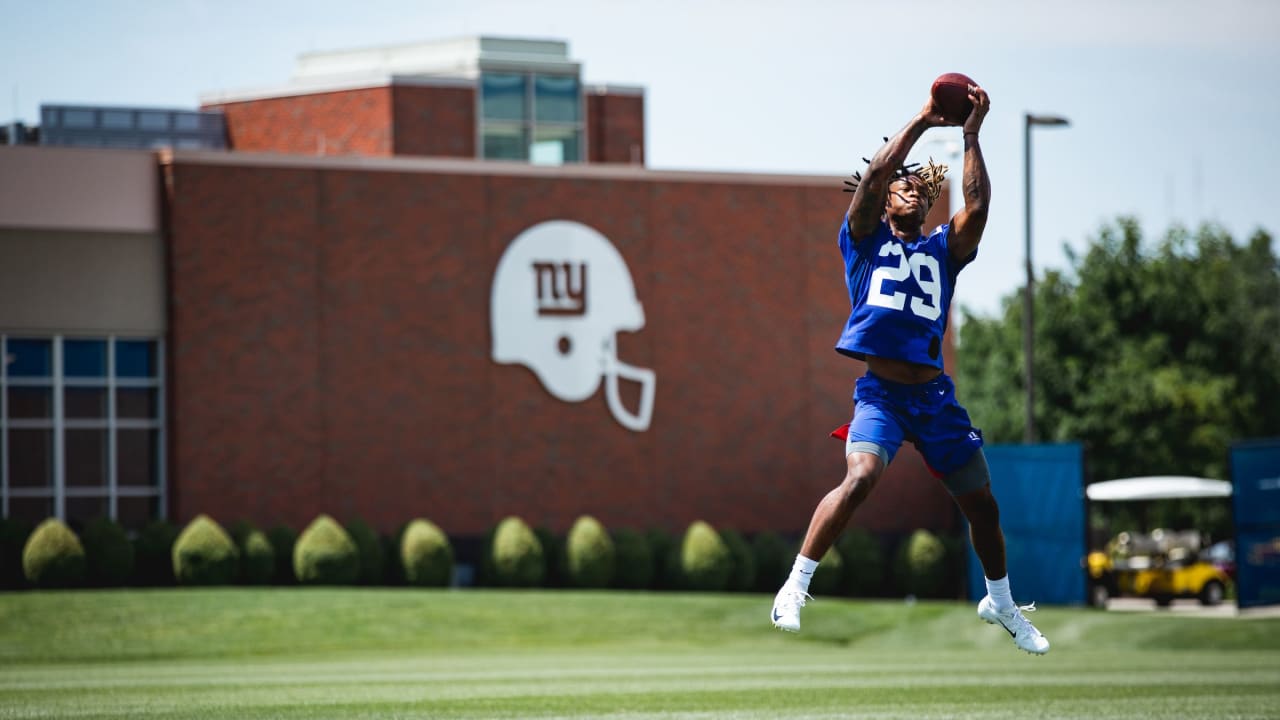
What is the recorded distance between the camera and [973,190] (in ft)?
31.4

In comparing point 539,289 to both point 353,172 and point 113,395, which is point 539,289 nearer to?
point 353,172

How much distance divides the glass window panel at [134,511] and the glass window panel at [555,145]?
591 inches

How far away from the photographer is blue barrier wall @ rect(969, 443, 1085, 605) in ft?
111

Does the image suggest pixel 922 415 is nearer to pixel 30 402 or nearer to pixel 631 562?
pixel 631 562

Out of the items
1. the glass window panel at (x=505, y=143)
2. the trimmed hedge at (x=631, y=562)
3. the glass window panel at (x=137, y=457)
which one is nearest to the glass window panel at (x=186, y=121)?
the glass window panel at (x=505, y=143)

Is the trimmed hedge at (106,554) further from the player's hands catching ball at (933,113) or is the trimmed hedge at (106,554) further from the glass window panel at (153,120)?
the player's hands catching ball at (933,113)

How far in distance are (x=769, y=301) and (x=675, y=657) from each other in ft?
51.8

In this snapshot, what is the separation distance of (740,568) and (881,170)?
90.8 feet

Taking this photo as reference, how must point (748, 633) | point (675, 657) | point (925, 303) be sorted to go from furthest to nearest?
point (748, 633) → point (675, 657) → point (925, 303)

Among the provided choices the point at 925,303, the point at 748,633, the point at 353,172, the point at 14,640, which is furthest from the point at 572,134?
the point at 925,303

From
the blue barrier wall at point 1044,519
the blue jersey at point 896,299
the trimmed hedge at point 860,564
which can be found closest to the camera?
the blue jersey at point 896,299

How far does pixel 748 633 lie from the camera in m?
31.3

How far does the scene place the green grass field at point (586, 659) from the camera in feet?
44.4

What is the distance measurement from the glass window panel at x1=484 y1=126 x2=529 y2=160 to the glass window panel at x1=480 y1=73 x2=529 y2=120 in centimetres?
34
